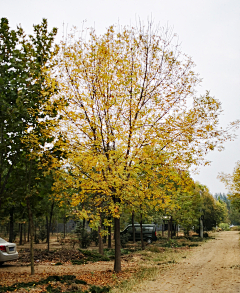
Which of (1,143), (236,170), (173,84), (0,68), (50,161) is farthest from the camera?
(236,170)

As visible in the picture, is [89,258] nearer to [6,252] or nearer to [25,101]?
[6,252]

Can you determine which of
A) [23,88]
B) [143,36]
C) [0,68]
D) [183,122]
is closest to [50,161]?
[23,88]

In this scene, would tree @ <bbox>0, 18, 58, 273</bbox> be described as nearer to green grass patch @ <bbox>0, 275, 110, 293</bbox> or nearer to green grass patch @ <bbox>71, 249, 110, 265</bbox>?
green grass patch @ <bbox>0, 275, 110, 293</bbox>

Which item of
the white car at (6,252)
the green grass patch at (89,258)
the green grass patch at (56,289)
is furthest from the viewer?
the green grass patch at (89,258)

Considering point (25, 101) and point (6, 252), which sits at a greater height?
point (25, 101)

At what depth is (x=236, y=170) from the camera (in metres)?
22.0

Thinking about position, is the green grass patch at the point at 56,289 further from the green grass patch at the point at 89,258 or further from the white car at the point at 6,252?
the green grass patch at the point at 89,258

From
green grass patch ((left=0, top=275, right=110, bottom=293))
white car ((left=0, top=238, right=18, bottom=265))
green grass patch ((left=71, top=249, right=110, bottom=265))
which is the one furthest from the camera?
green grass patch ((left=71, top=249, right=110, bottom=265))

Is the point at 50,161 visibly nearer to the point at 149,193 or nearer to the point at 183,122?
the point at 149,193

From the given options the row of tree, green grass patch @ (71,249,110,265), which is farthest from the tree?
green grass patch @ (71,249,110,265)

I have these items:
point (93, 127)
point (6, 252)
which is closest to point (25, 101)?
point (93, 127)

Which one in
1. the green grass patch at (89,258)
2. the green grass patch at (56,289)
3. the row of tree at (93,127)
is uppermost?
the row of tree at (93,127)

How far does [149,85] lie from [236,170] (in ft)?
52.3

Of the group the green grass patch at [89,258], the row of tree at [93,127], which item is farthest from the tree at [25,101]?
the green grass patch at [89,258]
